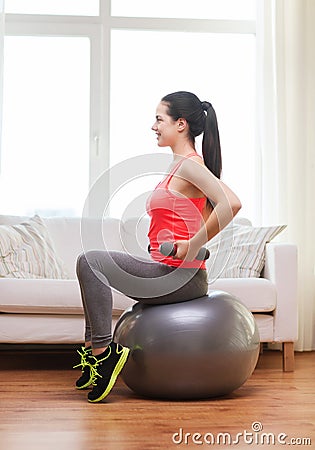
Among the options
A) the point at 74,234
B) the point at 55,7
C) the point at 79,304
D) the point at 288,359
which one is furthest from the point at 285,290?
the point at 55,7

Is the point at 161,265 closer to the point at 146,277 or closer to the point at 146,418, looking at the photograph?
the point at 146,277

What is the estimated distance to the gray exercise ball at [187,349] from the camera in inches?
98.4

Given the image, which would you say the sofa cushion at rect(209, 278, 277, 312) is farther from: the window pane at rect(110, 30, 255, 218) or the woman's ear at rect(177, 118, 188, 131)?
the window pane at rect(110, 30, 255, 218)

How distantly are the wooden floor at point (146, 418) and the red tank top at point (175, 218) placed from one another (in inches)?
20.2

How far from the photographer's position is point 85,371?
9.24 ft

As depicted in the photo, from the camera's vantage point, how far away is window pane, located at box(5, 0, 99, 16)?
15.4 ft

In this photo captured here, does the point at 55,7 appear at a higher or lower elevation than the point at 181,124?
higher

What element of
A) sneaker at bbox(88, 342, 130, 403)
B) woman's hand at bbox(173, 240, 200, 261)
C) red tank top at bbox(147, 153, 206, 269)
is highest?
red tank top at bbox(147, 153, 206, 269)

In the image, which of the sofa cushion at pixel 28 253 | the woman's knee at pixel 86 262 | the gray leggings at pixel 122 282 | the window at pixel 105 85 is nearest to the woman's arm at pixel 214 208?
the gray leggings at pixel 122 282

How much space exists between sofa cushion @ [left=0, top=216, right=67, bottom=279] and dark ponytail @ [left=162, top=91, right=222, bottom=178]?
1.35 m

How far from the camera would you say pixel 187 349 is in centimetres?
249

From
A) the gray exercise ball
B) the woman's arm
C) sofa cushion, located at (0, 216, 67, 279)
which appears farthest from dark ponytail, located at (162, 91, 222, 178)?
sofa cushion, located at (0, 216, 67, 279)

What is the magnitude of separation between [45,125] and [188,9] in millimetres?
1248

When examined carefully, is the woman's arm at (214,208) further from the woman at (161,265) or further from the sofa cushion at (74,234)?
the sofa cushion at (74,234)
